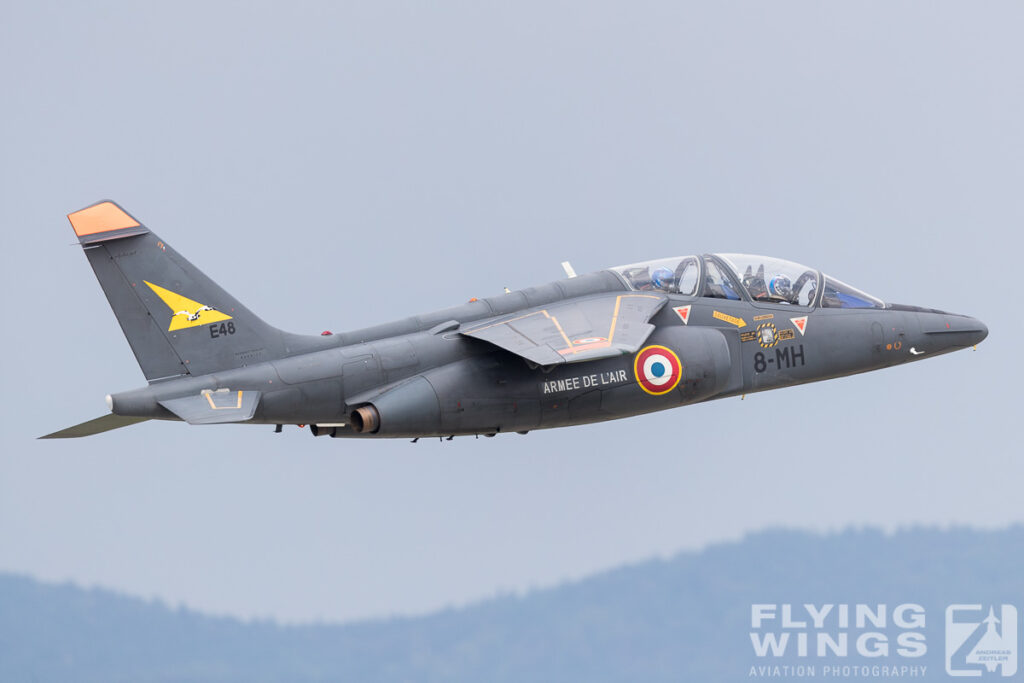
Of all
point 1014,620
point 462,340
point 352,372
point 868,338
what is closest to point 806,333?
point 868,338

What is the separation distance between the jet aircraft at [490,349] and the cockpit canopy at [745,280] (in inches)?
1.0

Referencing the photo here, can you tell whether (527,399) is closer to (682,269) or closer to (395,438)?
(395,438)

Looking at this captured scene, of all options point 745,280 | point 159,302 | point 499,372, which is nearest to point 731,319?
point 745,280

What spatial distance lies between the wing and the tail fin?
3.41 meters

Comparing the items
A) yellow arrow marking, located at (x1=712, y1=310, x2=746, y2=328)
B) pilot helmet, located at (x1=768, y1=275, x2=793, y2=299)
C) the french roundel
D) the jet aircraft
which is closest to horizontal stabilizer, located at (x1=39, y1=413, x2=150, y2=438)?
the jet aircraft

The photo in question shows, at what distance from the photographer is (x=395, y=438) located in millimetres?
22859

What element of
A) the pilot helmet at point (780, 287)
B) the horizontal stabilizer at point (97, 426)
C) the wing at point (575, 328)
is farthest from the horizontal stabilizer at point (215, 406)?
the pilot helmet at point (780, 287)

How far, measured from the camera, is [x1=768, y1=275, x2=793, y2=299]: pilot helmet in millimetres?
25281

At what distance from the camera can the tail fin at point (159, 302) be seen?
21.5m

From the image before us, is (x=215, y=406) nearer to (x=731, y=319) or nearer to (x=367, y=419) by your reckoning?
(x=367, y=419)

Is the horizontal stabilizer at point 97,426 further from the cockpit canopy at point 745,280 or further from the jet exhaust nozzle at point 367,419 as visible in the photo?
the cockpit canopy at point 745,280

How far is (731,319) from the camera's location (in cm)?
2462

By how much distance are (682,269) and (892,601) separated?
21.9m

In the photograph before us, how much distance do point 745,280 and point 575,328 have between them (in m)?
3.56
